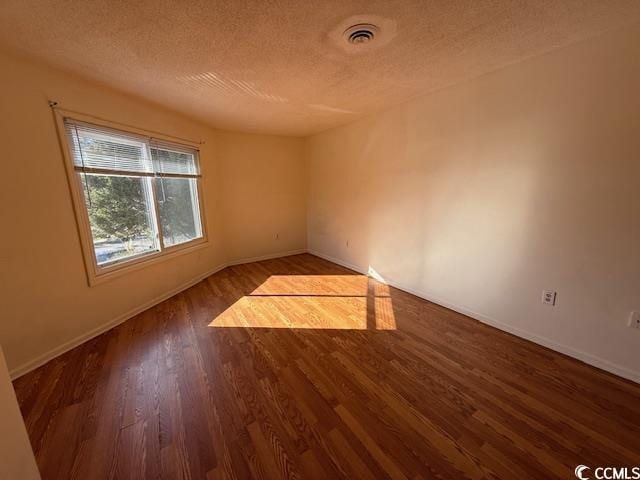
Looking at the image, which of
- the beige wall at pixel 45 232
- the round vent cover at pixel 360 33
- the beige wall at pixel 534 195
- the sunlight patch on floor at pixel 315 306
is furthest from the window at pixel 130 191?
the beige wall at pixel 534 195

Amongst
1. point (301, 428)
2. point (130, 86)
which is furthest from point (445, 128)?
point (130, 86)

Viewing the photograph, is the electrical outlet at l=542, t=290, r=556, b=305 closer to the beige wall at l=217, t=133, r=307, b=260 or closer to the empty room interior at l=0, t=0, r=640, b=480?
the empty room interior at l=0, t=0, r=640, b=480

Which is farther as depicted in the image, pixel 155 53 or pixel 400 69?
pixel 400 69

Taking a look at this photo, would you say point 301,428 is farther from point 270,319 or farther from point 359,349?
point 270,319

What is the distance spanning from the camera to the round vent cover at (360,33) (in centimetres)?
147

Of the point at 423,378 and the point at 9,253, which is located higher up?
→ the point at 9,253

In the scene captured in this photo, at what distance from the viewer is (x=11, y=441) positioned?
35.5 inches

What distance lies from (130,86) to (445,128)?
301 centimetres

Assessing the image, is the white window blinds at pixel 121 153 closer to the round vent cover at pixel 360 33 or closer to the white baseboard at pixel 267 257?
the white baseboard at pixel 267 257

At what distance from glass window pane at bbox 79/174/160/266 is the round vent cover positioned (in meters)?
2.45

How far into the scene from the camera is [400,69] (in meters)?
2.01

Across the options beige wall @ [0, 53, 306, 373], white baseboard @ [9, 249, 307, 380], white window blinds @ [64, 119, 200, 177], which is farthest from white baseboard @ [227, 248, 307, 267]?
white window blinds @ [64, 119, 200, 177]

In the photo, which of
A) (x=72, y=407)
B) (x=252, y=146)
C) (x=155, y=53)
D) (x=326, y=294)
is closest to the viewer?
(x=72, y=407)

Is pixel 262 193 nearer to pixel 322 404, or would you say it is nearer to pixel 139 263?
pixel 139 263
